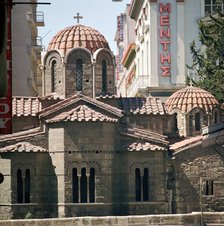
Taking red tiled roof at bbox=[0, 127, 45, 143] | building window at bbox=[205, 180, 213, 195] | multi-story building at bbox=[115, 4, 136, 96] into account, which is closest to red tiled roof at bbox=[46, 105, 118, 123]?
red tiled roof at bbox=[0, 127, 45, 143]

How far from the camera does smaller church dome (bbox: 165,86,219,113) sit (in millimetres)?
63969

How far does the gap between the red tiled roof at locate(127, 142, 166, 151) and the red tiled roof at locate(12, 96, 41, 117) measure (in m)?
5.95

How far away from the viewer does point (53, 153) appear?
54.6 metres

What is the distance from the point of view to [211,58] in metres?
78.0

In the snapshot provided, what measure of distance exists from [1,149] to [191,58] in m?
35.7

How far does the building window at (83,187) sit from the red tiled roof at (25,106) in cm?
586

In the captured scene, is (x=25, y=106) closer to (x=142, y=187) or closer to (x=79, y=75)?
(x=79, y=75)

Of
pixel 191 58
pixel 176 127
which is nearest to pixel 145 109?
pixel 176 127

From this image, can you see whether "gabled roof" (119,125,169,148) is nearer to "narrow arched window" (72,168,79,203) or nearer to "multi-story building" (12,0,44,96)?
"narrow arched window" (72,168,79,203)

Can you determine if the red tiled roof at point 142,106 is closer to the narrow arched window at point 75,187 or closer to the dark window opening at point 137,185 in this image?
the dark window opening at point 137,185

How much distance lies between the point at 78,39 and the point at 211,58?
17.6 meters

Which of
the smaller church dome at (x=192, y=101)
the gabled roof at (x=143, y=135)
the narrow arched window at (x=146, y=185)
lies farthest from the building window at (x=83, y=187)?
the smaller church dome at (x=192, y=101)

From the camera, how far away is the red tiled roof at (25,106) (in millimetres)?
58625

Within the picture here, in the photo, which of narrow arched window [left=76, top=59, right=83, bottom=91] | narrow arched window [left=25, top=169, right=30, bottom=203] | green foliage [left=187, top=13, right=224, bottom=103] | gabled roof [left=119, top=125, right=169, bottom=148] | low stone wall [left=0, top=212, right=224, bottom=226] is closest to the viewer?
low stone wall [left=0, top=212, right=224, bottom=226]
